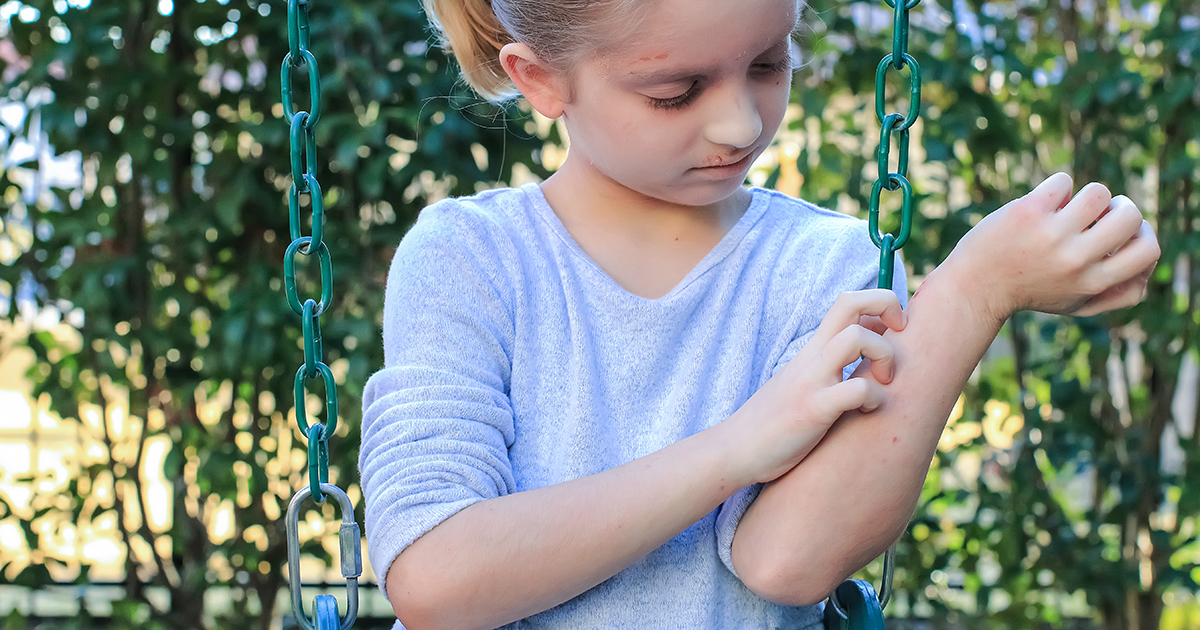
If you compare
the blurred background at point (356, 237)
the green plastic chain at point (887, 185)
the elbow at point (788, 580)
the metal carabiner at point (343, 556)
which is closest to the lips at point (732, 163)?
the green plastic chain at point (887, 185)

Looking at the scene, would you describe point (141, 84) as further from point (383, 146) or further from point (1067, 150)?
point (1067, 150)

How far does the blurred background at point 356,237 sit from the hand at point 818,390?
1181mm

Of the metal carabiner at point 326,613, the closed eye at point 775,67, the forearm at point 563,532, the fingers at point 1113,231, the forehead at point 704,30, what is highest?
the forehead at point 704,30

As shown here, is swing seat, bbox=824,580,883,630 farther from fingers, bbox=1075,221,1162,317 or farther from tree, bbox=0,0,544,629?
tree, bbox=0,0,544,629

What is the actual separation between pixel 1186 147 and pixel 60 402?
2.48 metres

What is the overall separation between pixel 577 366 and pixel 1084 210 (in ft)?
1.46

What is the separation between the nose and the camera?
89cm

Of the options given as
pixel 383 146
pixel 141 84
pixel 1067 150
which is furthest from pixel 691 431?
A: pixel 1067 150

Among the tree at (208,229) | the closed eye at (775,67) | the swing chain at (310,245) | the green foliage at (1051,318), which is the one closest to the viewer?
the closed eye at (775,67)

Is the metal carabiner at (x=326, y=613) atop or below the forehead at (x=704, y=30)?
below

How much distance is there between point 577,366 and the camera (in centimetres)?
100

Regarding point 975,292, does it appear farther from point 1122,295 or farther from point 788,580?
point 788,580

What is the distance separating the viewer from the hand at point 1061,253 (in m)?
0.82

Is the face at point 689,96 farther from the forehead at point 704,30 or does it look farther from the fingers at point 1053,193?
the fingers at point 1053,193
